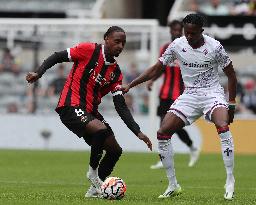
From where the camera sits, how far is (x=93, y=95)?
12414 millimetres

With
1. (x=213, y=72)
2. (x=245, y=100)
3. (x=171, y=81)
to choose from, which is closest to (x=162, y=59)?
(x=213, y=72)

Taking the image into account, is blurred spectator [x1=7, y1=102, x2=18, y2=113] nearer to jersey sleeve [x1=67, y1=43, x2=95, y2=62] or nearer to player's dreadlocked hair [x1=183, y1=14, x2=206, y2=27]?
jersey sleeve [x1=67, y1=43, x2=95, y2=62]

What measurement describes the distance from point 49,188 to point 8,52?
1225cm

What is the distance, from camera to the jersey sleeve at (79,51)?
12.2 metres

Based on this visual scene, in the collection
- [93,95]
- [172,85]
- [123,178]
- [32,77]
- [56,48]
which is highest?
[32,77]

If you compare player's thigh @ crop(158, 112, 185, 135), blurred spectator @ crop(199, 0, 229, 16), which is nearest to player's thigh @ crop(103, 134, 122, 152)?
player's thigh @ crop(158, 112, 185, 135)

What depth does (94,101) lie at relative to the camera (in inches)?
489

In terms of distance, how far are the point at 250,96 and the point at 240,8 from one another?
4660 millimetres

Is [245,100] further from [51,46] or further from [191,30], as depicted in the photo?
[191,30]

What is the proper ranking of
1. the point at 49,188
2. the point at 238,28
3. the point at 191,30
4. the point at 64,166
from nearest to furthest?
the point at 191,30
the point at 49,188
the point at 64,166
the point at 238,28

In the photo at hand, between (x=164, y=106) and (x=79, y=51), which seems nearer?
(x=79, y=51)

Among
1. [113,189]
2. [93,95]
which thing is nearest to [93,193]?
[113,189]

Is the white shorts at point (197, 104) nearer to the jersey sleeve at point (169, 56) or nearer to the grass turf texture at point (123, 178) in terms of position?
the jersey sleeve at point (169, 56)

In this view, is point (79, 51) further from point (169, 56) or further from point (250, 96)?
point (250, 96)
